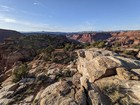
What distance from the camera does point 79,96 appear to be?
13250 mm

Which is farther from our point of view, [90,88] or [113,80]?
[113,80]

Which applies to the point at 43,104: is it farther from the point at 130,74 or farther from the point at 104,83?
the point at 130,74

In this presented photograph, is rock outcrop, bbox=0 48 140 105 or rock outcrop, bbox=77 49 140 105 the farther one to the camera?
rock outcrop, bbox=77 49 140 105

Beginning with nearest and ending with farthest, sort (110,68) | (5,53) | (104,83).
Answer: (104,83)
(110,68)
(5,53)

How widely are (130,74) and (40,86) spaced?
A: 29.6ft

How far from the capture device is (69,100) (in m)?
12.8

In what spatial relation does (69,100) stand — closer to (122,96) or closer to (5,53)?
(122,96)

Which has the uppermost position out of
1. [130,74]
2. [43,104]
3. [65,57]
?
[130,74]

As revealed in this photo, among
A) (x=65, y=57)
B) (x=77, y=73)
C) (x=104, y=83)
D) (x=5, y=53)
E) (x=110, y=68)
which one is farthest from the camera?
(x=5, y=53)

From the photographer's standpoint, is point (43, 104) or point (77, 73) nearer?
point (43, 104)

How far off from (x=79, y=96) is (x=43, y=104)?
2809 millimetres

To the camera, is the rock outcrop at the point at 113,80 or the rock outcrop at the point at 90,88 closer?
the rock outcrop at the point at 90,88

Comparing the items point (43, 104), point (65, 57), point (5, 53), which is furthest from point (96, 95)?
point (5, 53)

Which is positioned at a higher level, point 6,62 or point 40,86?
point 40,86
